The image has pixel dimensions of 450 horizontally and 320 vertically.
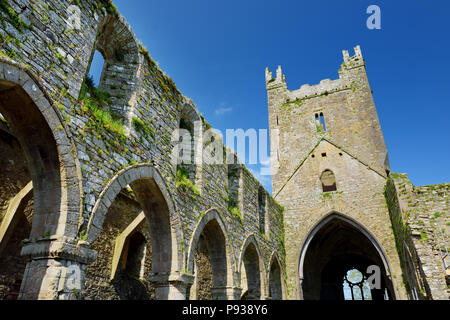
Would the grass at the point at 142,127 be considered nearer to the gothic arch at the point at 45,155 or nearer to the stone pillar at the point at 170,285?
the gothic arch at the point at 45,155

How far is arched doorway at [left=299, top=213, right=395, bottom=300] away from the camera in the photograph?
13998mm

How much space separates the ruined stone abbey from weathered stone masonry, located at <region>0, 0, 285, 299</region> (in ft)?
0.07

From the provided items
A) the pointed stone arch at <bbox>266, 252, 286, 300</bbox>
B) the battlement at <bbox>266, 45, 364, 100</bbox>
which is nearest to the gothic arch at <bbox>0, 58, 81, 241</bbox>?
the pointed stone arch at <bbox>266, 252, 286, 300</bbox>

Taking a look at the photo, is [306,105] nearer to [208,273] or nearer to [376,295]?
[208,273]

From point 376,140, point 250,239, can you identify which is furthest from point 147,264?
point 376,140

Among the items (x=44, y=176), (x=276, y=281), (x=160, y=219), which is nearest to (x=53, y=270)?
(x=44, y=176)

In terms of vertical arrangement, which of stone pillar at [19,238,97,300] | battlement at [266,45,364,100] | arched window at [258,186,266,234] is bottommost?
stone pillar at [19,238,97,300]

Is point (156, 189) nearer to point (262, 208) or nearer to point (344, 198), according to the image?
point (262, 208)

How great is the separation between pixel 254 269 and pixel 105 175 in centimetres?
732

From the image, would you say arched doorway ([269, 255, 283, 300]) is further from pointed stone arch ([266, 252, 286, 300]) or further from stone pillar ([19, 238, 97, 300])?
stone pillar ([19, 238, 97, 300])

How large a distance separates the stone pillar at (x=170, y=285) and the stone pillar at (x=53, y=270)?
2.22 metres

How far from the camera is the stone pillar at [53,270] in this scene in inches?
143

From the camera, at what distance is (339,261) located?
20.1 meters

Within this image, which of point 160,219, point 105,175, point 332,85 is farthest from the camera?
point 332,85
